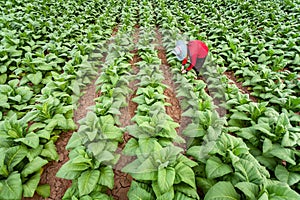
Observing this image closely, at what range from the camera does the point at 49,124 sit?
3.31m

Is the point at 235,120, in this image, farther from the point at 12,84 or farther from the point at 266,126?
the point at 12,84

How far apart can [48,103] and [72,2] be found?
24.5 ft

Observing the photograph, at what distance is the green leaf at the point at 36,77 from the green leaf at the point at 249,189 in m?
4.54

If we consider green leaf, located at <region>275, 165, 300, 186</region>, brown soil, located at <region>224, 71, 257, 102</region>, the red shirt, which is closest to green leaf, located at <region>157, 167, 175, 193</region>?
green leaf, located at <region>275, 165, 300, 186</region>

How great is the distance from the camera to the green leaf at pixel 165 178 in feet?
7.86

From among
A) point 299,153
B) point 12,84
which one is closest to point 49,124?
point 12,84

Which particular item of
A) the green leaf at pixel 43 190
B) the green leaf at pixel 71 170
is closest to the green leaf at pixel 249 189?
the green leaf at pixel 71 170

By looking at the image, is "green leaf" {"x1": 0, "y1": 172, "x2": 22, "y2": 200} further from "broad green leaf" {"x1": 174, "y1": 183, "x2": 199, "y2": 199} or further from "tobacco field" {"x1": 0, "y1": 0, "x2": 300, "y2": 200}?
"broad green leaf" {"x1": 174, "y1": 183, "x2": 199, "y2": 199}

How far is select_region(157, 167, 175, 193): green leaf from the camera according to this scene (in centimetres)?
240

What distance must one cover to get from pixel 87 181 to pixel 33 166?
2.59 ft

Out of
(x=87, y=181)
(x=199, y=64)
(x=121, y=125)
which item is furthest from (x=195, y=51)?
(x=87, y=181)

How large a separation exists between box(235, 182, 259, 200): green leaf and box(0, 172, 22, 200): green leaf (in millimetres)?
2571

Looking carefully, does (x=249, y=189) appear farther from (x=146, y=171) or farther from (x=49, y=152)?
(x=49, y=152)

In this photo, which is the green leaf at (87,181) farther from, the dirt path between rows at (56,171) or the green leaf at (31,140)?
the green leaf at (31,140)
